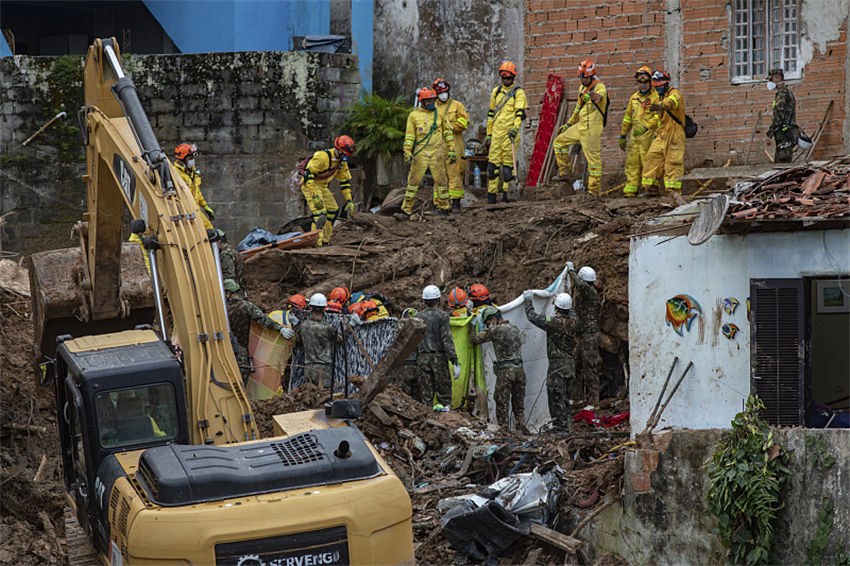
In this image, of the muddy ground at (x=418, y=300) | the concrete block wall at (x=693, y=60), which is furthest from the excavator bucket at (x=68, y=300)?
the concrete block wall at (x=693, y=60)

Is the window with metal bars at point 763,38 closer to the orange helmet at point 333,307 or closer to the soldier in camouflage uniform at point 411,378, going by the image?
the soldier in camouflage uniform at point 411,378

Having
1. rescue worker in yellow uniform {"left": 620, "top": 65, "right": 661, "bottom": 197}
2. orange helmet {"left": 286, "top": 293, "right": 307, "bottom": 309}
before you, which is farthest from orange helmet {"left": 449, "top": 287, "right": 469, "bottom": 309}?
rescue worker in yellow uniform {"left": 620, "top": 65, "right": 661, "bottom": 197}

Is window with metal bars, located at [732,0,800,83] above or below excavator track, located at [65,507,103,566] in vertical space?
above

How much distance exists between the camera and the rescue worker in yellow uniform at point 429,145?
19297mm

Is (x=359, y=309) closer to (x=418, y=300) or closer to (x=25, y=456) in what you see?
(x=418, y=300)

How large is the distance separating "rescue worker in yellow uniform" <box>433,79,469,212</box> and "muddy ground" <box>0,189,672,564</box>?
14.9 inches

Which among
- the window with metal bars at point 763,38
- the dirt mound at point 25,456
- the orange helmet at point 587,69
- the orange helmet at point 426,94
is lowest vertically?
the dirt mound at point 25,456

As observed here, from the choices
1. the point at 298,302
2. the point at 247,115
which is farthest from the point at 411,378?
the point at 247,115

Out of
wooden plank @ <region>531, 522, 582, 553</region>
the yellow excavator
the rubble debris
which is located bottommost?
wooden plank @ <region>531, 522, 582, 553</region>

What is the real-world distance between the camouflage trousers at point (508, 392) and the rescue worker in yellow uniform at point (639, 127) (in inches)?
203

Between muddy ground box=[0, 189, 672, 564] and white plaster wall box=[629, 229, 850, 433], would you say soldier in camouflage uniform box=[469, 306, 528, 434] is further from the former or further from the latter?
white plaster wall box=[629, 229, 850, 433]

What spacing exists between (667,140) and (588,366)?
443 centimetres

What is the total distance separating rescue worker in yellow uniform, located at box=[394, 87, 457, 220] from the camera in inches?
760

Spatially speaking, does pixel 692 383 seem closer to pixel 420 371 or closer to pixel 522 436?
pixel 522 436
